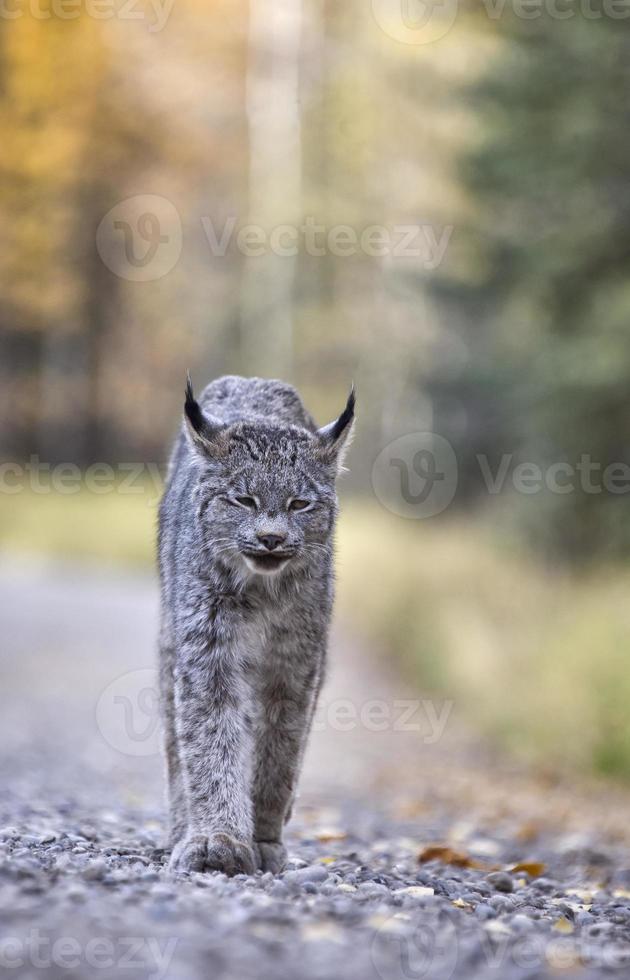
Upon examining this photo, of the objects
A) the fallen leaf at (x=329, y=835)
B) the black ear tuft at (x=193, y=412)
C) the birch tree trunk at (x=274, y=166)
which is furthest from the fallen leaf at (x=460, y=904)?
the birch tree trunk at (x=274, y=166)

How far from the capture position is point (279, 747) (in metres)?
6.03

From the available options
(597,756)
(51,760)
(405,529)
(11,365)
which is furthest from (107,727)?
(11,365)

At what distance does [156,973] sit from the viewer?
3553 mm

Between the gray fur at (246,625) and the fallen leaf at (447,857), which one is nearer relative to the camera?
the gray fur at (246,625)

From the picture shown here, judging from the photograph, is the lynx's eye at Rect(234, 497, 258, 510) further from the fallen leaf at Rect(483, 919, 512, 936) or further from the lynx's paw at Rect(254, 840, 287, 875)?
the fallen leaf at Rect(483, 919, 512, 936)

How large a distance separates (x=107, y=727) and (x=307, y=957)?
29.7 feet

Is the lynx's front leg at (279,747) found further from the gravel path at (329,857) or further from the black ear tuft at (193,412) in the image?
the black ear tuft at (193,412)

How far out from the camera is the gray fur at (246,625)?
18.5 feet

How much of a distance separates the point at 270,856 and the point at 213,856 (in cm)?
66

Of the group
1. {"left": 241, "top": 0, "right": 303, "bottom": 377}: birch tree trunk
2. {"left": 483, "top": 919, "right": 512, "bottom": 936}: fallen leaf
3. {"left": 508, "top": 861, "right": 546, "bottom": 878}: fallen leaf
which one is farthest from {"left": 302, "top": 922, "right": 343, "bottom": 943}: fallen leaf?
{"left": 241, "top": 0, "right": 303, "bottom": 377}: birch tree trunk

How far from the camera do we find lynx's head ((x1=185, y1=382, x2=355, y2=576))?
572 centimetres

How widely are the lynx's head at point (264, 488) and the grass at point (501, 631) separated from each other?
533 cm

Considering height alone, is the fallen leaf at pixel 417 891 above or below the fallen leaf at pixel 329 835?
above

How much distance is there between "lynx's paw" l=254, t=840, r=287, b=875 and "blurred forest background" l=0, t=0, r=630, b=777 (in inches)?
199
